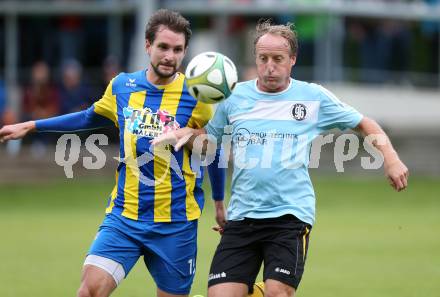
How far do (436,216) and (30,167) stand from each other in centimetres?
962

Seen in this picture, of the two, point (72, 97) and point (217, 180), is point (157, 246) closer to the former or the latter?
point (217, 180)

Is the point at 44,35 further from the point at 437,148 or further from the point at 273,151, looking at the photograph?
the point at 273,151

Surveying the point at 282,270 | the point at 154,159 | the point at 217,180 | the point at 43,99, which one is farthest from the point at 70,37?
the point at 282,270

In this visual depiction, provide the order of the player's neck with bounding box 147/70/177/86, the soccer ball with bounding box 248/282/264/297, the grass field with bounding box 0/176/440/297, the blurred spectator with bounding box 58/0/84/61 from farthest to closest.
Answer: the blurred spectator with bounding box 58/0/84/61 < the grass field with bounding box 0/176/440/297 < the player's neck with bounding box 147/70/177/86 < the soccer ball with bounding box 248/282/264/297

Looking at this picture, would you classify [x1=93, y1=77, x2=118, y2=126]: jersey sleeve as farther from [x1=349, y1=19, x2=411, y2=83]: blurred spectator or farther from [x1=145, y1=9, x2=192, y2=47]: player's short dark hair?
[x1=349, y1=19, x2=411, y2=83]: blurred spectator

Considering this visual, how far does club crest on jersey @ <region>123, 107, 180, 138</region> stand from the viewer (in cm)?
809

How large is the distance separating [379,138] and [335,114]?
1.25 ft

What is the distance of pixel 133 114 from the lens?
8.17 metres

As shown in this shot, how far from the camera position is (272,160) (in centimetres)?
792

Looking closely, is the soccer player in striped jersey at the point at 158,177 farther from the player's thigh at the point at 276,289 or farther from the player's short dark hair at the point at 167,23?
the player's thigh at the point at 276,289

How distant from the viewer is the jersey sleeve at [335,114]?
26.6 ft

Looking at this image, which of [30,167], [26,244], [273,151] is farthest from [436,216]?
[273,151]

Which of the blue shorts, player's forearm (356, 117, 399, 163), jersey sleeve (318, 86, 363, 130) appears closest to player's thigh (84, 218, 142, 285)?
the blue shorts

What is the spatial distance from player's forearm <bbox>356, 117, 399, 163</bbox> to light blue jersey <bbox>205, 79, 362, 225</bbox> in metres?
0.06
